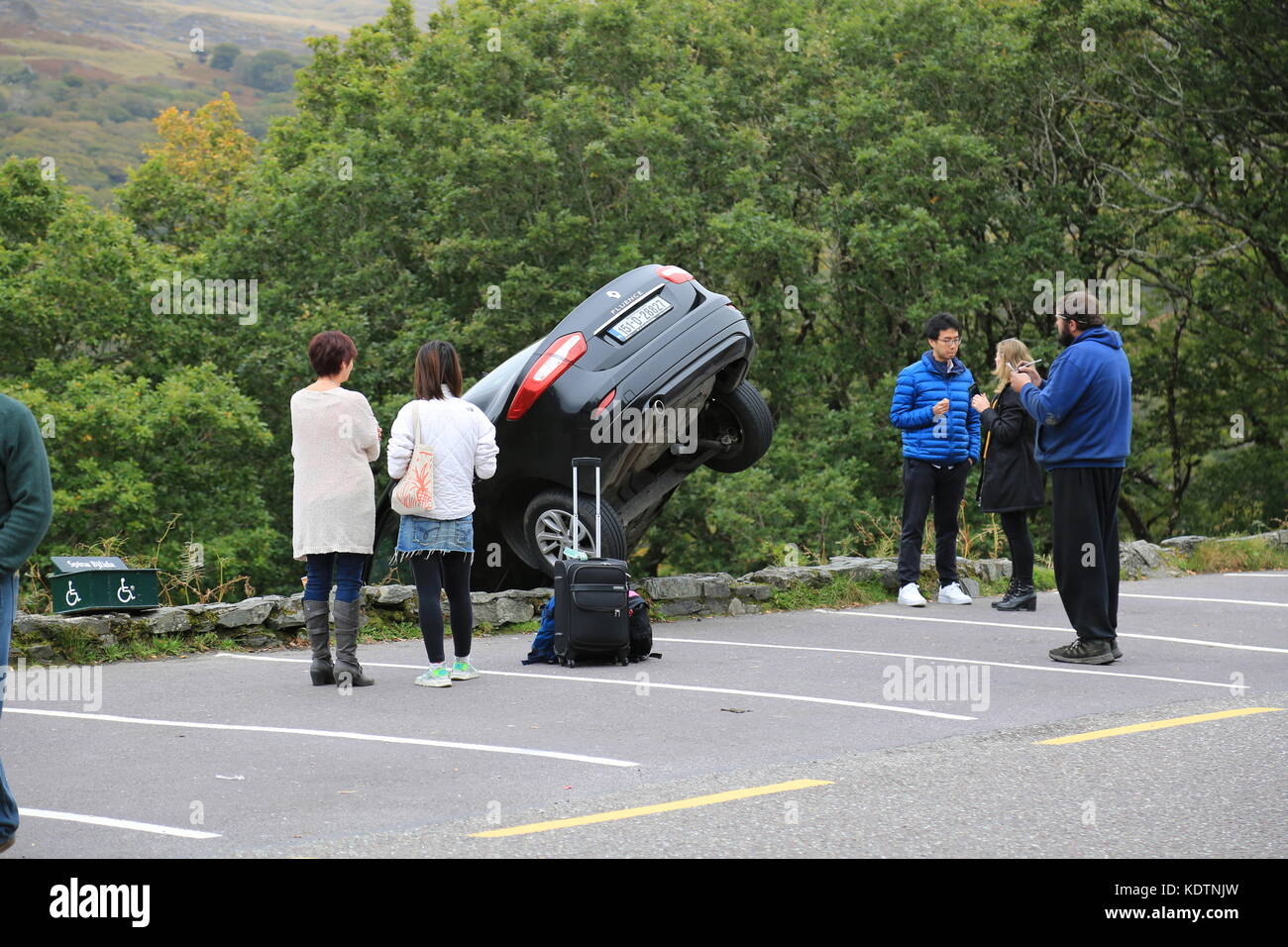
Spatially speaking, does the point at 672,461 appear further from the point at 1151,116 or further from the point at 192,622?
the point at 1151,116

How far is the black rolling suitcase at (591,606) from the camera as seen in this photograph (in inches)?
341

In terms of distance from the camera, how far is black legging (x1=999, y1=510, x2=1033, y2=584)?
434 inches

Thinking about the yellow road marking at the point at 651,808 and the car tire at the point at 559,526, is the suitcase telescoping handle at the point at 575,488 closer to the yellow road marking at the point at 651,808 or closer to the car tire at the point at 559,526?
the car tire at the point at 559,526

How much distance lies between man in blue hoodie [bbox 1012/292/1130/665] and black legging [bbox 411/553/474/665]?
331cm

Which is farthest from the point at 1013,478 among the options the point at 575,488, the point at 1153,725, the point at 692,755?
the point at 692,755

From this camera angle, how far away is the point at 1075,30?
2755cm

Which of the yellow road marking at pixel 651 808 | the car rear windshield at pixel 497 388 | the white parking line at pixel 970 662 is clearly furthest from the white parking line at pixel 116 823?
the white parking line at pixel 970 662

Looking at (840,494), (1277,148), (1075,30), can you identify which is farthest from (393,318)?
(1277,148)

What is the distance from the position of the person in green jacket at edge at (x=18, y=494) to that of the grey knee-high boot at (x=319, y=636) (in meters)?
3.39

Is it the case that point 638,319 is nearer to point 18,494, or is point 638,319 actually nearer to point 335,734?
point 335,734

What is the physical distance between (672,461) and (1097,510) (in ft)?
11.1

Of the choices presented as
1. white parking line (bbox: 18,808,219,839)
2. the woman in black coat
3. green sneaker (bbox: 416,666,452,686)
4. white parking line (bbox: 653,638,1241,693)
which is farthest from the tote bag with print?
the woman in black coat

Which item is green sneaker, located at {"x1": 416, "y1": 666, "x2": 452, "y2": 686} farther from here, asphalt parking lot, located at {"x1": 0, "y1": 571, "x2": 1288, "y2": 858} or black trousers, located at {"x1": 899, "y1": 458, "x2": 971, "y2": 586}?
black trousers, located at {"x1": 899, "y1": 458, "x2": 971, "y2": 586}

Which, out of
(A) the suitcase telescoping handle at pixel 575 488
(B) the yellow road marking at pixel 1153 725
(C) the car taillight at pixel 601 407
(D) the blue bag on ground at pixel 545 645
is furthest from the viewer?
(C) the car taillight at pixel 601 407
